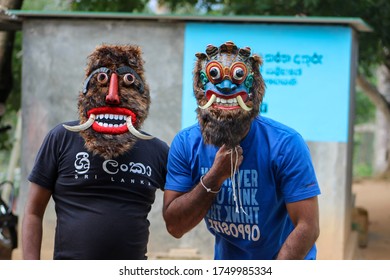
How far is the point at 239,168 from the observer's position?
112 inches

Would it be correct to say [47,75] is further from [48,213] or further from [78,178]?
[78,178]

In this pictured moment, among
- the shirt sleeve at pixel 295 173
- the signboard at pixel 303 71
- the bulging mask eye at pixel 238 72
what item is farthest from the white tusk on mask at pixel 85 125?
the signboard at pixel 303 71

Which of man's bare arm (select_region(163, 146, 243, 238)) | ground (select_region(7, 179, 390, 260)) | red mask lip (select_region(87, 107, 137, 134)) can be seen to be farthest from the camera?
ground (select_region(7, 179, 390, 260))

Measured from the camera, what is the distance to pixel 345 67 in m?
6.80

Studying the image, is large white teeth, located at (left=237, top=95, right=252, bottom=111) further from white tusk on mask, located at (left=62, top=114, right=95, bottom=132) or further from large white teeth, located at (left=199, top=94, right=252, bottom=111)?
white tusk on mask, located at (left=62, top=114, right=95, bottom=132)

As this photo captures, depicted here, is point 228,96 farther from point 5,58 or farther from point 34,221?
point 5,58

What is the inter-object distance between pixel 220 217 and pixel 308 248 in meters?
0.35

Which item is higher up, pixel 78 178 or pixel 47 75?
pixel 47 75

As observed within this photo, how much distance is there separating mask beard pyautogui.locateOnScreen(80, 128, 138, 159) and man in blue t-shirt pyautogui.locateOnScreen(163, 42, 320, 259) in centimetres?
23

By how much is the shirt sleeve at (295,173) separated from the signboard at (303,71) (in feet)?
13.0

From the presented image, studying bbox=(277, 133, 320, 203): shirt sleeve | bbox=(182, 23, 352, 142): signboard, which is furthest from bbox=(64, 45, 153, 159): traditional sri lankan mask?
bbox=(182, 23, 352, 142): signboard

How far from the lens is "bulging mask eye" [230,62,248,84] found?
281 centimetres

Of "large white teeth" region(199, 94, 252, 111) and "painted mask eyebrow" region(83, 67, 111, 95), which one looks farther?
"painted mask eyebrow" region(83, 67, 111, 95)
